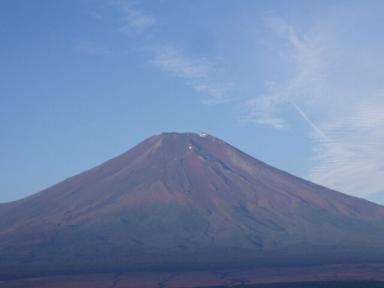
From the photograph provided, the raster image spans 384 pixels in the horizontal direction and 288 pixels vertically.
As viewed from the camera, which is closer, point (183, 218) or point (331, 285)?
point (331, 285)

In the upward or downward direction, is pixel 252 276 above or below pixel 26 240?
below

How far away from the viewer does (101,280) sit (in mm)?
78375

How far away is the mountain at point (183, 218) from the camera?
102375mm

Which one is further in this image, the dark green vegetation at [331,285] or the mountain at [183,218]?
the mountain at [183,218]

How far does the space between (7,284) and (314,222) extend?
69.3 metres

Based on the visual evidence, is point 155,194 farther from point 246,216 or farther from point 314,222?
point 314,222

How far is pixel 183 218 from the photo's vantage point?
127500mm

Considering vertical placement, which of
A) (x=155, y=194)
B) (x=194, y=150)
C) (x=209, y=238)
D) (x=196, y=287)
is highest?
(x=194, y=150)

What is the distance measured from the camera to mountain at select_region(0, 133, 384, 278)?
10238 cm

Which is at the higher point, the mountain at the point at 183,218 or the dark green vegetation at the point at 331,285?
the mountain at the point at 183,218

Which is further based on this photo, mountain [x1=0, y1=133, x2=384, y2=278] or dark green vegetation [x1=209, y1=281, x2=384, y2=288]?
mountain [x1=0, y1=133, x2=384, y2=278]

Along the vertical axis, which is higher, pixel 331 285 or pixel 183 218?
pixel 183 218

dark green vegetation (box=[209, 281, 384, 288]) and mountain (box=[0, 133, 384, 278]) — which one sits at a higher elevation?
mountain (box=[0, 133, 384, 278])

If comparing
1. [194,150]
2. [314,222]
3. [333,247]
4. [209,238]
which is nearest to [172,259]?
[209,238]
